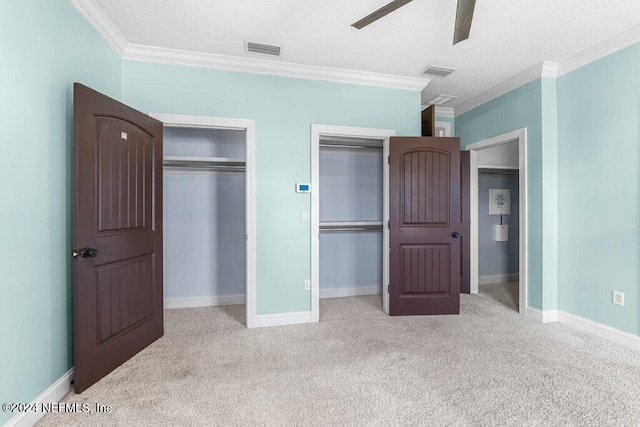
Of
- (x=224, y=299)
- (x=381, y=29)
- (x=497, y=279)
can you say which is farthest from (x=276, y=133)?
(x=497, y=279)

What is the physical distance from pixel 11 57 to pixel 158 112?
1331mm

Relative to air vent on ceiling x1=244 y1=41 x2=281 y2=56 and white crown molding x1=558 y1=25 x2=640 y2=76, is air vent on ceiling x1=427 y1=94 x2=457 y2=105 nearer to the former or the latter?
white crown molding x1=558 y1=25 x2=640 y2=76

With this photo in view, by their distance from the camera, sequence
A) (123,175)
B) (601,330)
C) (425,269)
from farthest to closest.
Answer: (425,269) < (601,330) < (123,175)

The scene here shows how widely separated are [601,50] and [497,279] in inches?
135

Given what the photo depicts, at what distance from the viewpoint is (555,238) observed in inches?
127

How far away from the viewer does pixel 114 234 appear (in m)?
2.22

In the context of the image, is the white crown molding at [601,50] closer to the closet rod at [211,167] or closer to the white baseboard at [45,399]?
the closet rod at [211,167]

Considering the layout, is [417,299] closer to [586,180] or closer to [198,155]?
[586,180]

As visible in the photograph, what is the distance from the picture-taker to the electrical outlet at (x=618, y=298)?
2644 mm

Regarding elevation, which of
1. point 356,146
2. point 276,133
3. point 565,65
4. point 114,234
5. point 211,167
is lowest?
point 114,234

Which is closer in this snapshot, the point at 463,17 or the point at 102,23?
the point at 463,17

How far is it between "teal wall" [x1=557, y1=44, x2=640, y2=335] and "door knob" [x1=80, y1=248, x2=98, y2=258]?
14.0ft

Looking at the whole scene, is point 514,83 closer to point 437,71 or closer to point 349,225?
point 437,71

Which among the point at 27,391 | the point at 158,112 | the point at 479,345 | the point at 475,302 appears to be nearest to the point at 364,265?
the point at 475,302
